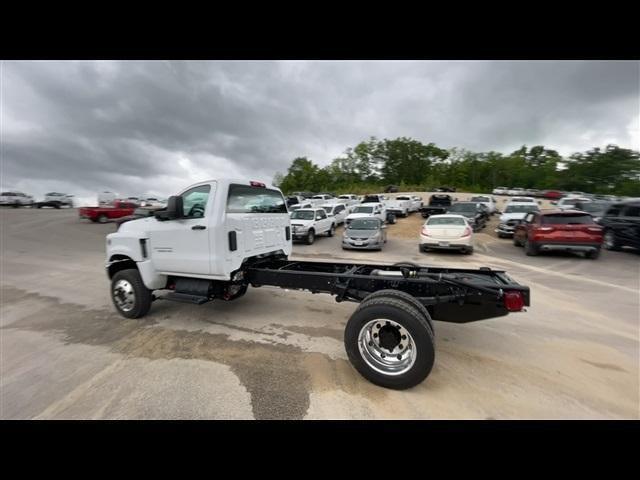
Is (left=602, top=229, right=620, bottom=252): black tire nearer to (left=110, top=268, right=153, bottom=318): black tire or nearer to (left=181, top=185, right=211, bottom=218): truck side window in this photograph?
(left=181, top=185, right=211, bottom=218): truck side window

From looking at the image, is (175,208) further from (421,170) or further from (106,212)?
(421,170)

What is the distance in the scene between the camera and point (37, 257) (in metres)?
10.3

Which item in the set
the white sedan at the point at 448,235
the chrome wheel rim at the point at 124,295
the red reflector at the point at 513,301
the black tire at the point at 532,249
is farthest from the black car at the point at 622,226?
the chrome wheel rim at the point at 124,295

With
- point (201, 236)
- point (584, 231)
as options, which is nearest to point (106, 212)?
point (201, 236)

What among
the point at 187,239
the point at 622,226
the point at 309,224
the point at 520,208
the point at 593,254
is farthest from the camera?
the point at 520,208

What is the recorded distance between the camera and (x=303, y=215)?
14.8m

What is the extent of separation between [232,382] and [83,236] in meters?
17.1

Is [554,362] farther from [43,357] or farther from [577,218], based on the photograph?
[577,218]

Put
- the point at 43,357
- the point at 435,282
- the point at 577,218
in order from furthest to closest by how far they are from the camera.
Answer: the point at 577,218, the point at 43,357, the point at 435,282

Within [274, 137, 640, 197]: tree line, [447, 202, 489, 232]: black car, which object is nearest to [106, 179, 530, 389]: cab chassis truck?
[447, 202, 489, 232]: black car

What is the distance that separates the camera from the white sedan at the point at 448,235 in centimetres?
1022

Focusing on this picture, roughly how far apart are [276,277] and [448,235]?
821 cm

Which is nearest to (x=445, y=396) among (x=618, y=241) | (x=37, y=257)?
(x=618, y=241)

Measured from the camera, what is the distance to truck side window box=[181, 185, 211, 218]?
4.12 meters
